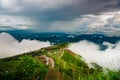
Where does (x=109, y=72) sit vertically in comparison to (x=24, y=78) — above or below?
above

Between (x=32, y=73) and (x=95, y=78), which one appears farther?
(x=32, y=73)

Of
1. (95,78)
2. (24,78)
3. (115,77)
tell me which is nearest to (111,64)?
(115,77)

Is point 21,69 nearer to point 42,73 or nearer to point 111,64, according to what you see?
point 42,73

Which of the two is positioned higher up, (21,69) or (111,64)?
(111,64)

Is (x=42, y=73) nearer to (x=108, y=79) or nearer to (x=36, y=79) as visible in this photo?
(x=36, y=79)

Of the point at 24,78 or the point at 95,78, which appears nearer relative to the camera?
the point at 95,78

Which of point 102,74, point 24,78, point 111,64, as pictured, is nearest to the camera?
point 111,64

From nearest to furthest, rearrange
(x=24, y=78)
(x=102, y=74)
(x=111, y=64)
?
(x=111, y=64)
(x=102, y=74)
(x=24, y=78)

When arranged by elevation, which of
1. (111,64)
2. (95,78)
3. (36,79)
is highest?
(111,64)

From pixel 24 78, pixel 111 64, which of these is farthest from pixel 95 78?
pixel 24 78
